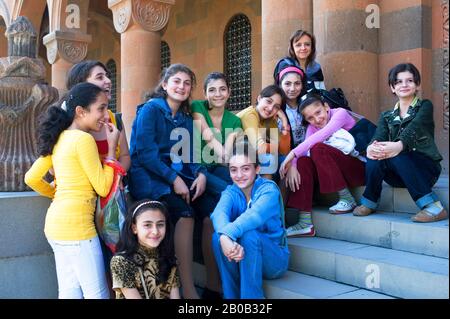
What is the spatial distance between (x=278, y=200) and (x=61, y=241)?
1.38 meters

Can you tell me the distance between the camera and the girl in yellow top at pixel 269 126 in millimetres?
3643

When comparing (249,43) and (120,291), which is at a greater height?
(249,43)

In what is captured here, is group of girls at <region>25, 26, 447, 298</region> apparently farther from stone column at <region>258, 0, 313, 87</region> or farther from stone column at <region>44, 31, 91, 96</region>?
stone column at <region>44, 31, 91, 96</region>

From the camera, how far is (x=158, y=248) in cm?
284

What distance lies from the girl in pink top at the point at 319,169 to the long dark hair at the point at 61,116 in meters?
1.58

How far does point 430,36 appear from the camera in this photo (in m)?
4.69

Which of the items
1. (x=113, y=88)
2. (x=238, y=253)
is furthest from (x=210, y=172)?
(x=113, y=88)

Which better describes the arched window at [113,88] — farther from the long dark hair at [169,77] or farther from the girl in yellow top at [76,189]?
the girl in yellow top at [76,189]

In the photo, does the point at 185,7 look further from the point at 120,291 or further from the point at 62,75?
the point at 120,291

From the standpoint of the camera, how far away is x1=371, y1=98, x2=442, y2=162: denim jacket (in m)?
3.14

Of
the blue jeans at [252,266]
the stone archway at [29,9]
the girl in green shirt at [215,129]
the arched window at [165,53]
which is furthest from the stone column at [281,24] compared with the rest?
the stone archway at [29,9]

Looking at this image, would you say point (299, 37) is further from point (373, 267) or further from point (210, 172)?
point (373, 267)

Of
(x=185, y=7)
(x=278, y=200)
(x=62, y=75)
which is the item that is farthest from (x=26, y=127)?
(x=185, y=7)

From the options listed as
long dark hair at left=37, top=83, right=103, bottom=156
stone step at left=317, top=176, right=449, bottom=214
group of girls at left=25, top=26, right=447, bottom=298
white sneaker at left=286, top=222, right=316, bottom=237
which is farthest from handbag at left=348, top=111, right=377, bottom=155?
long dark hair at left=37, top=83, right=103, bottom=156
